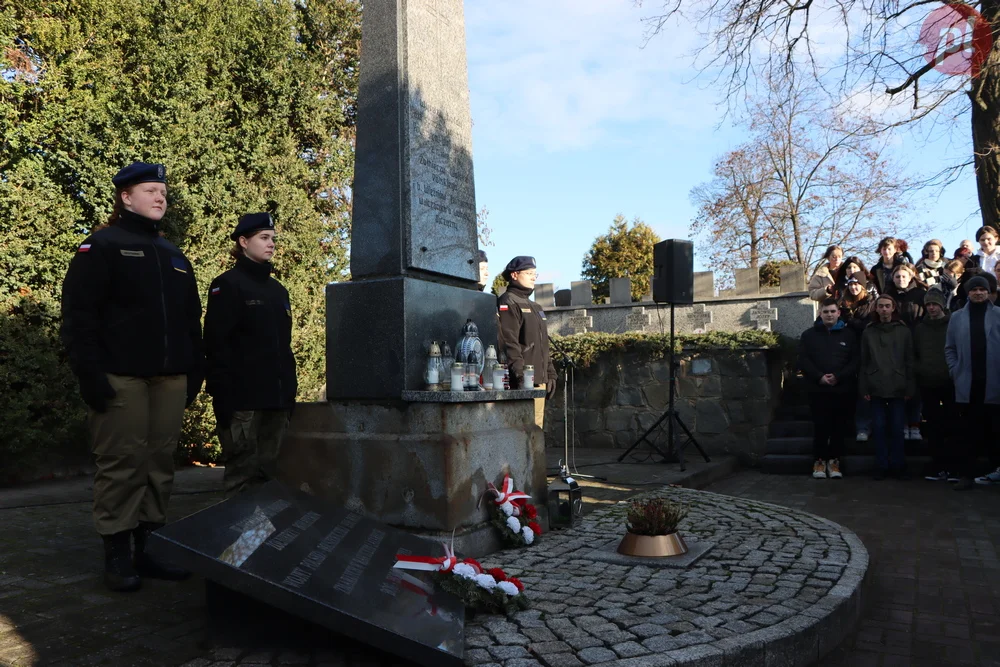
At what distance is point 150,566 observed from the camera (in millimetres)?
3746

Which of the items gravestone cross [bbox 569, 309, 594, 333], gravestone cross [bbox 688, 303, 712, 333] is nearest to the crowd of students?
gravestone cross [bbox 688, 303, 712, 333]

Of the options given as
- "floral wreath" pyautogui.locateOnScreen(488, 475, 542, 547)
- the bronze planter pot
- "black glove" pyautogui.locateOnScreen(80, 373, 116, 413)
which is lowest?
the bronze planter pot


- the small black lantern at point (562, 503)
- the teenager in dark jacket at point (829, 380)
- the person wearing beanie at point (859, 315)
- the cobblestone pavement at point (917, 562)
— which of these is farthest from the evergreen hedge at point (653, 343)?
the small black lantern at point (562, 503)

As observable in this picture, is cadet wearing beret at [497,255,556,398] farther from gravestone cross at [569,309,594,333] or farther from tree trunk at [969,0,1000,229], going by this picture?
gravestone cross at [569,309,594,333]

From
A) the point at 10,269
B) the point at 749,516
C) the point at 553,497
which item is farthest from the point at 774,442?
the point at 10,269

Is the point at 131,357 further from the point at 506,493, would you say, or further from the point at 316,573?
the point at 506,493

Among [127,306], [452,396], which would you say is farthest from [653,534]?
[127,306]

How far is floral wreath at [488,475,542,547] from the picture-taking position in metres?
4.40

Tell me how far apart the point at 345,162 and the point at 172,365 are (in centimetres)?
643

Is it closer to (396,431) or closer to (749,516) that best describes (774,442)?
(749,516)

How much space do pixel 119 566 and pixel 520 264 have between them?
3806 millimetres

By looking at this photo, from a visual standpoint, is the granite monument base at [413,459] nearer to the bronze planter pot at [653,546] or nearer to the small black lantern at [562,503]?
the small black lantern at [562,503]

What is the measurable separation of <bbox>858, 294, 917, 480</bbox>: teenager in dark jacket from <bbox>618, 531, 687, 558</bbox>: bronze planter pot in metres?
4.98

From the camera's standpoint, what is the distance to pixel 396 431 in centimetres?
432
